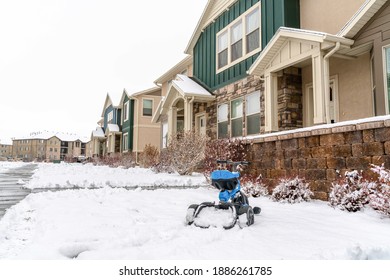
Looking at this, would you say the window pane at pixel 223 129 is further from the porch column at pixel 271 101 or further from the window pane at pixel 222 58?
the porch column at pixel 271 101

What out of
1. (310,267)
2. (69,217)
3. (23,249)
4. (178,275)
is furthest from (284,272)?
(69,217)

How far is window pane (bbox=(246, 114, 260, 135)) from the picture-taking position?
34.0 ft

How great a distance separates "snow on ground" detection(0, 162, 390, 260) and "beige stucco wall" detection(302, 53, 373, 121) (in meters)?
4.17

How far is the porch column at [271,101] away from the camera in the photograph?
29.0ft

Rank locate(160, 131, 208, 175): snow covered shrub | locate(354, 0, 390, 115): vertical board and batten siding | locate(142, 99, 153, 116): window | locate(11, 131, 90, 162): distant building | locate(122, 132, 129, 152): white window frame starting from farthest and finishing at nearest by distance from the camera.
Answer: locate(11, 131, 90, 162): distant building → locate(122, 132, 129, 152): white window frame → locate(142, 99, 153, 116): window → locate(160, 131, 208, 175): snow covered shrub → locate(354, 0, 390, 115): vertical board and batten siding

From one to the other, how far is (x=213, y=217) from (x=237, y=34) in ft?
32.6

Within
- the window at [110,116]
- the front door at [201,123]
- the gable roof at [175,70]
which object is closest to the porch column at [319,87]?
the front door at [201,123]

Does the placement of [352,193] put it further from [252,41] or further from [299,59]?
[252,41]

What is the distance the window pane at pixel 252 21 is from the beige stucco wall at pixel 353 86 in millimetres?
3407

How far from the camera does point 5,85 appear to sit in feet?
24.1

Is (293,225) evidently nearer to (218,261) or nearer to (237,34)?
(218,261)

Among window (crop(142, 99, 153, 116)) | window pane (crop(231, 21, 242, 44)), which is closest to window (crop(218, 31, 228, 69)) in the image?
window pane (crop(231, 21, 242, 44))

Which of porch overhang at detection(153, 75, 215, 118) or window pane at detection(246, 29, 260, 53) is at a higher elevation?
window pane at detection(246, 29, 260, 53)

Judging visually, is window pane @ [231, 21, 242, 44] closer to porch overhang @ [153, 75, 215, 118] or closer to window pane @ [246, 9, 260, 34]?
window pane @ [246, 9, 260, 34]
